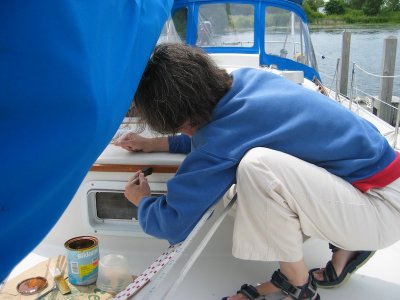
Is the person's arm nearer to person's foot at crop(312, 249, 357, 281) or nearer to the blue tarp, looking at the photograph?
person's foot at crop(312, 249, 357, 281)

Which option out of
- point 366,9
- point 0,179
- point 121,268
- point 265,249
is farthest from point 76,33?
point 366,9

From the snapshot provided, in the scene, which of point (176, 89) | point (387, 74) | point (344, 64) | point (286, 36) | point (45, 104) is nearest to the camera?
point (45, 104)

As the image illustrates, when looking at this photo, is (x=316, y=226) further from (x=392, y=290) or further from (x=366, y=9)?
(x=366, y=9)

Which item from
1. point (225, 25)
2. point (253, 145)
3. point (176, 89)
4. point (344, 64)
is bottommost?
point (344, 64)

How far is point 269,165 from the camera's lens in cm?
139

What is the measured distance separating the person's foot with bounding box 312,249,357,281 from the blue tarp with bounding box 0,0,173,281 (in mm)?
1176

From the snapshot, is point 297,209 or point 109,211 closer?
point 297,209

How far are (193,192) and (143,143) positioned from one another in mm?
539

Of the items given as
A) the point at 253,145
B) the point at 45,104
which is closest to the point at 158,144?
the point at 253,145

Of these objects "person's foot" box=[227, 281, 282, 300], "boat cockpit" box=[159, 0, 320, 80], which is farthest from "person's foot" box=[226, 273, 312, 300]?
"boat cockpit" box=[159, 0, 320, 80]

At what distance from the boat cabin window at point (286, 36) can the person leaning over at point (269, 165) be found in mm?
2794

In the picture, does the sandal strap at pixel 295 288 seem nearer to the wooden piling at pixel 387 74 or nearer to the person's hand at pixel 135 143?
the person's hand at pixel 135 143

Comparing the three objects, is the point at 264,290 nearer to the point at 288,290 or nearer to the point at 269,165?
the point at 288,290

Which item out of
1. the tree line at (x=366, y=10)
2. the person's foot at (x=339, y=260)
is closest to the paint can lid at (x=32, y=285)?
the person's foot at (x=339, y=260)
